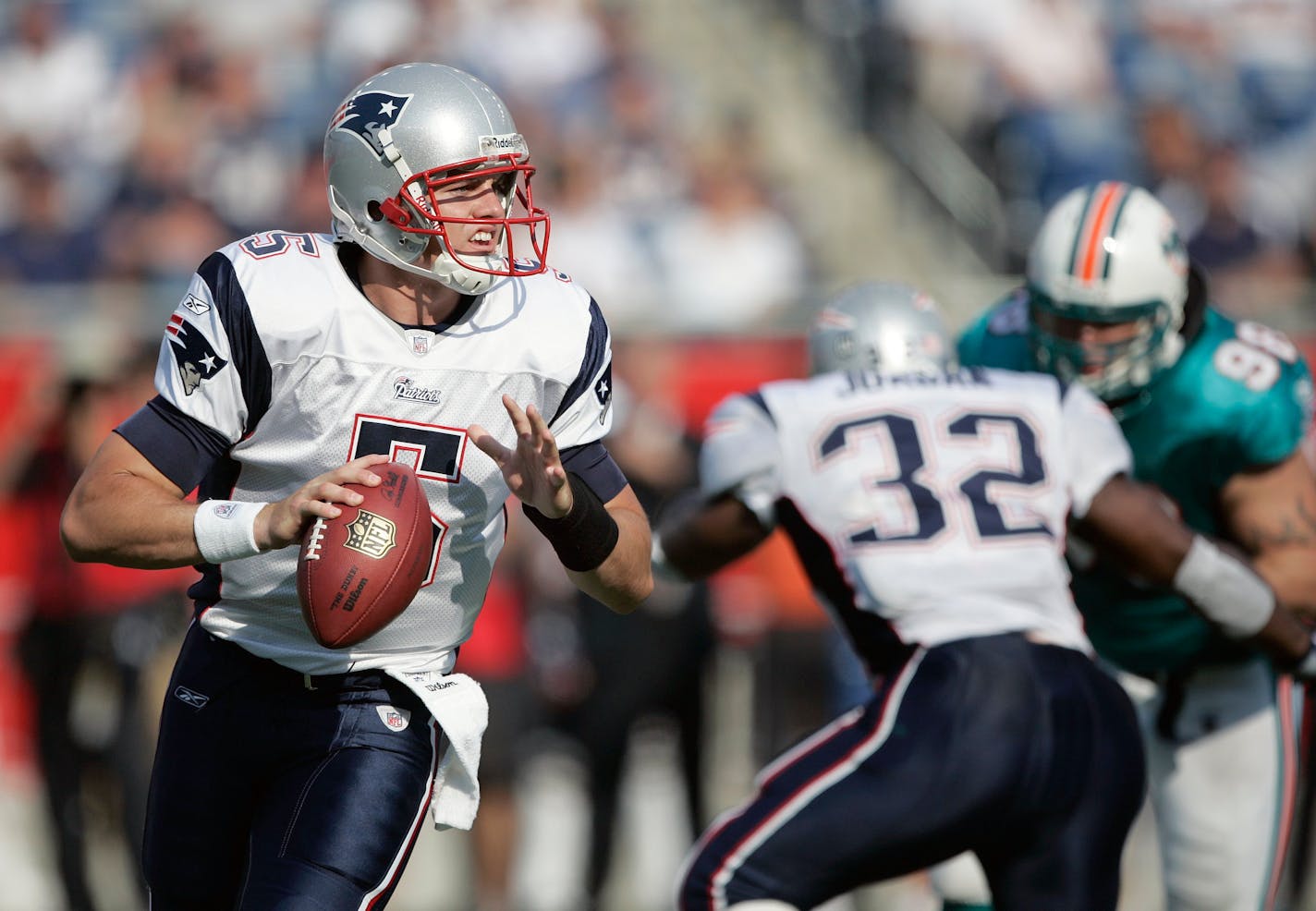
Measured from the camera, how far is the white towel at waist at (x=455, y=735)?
324cm

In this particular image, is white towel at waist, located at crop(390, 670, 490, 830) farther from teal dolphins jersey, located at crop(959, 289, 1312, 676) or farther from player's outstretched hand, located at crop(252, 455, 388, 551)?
teal dolphins jersey, located at crop(959, 289, 1312, 676)

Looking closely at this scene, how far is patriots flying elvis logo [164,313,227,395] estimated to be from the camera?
10.1ft

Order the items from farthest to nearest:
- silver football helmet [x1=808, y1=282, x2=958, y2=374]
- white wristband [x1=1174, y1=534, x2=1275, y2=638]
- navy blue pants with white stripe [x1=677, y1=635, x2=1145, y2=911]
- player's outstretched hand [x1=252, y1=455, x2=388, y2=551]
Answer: silver football helmet [x1=808, y1=282, x2=958, y2=374], white wristband [x1=1174, y1=534, x2=1275, y2=638], navy blue pants with white stripe [x1=677, y1=635, x2=1145, y2=911], player's outstretched hand [x1=252, y1=455, x2=388, y2=551]

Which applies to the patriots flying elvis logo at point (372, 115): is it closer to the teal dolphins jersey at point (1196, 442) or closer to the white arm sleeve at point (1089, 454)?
the white arm sleeve at point (1089, 454)

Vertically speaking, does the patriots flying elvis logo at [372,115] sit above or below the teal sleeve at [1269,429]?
above

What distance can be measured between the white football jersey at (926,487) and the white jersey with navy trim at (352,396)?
0.59 meters

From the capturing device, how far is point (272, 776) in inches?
126

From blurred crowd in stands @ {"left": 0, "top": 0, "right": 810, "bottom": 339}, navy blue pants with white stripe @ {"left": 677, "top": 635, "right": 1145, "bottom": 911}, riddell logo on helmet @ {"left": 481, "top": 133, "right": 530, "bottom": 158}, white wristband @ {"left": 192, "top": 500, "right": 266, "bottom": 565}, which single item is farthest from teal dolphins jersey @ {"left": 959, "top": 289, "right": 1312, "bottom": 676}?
blurred crowd in stands @ {"left": 0, "top": 0, "right": 810, "bottom": 339}

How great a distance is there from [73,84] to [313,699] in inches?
265

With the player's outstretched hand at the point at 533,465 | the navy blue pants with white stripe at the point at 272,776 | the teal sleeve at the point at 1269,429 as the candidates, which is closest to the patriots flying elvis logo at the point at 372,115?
the player's outstretched hand at the point at 533,465

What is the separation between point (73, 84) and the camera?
9055 millimetres

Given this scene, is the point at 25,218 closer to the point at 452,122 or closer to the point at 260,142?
the point at 260,142

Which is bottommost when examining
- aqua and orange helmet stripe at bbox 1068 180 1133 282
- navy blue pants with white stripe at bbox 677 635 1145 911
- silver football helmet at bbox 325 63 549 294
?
navy blue pants with white stripe at bbox 677 635 1145 911

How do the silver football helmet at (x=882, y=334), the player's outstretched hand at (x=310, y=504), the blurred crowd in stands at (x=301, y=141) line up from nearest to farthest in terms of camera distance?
the player's outstretched hand at (x=310, y=504) < the silver football helmet at (x=882, y=334) < the blurred crowd in stands at (x=301, y=141)
